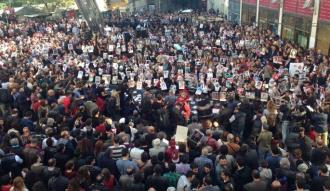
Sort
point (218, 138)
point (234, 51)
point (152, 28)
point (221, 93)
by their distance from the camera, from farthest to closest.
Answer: point (152, 28), point (234, 51), point (221, 93), point (218, 138)

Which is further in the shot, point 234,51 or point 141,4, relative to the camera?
point 141,4

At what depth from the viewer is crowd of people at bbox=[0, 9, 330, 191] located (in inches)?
342

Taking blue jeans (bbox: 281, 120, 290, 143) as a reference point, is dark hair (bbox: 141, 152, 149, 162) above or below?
above

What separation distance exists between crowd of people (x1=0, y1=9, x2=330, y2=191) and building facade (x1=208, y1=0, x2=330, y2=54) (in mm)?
2868

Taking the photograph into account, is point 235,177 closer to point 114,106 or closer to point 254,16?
point 114,106

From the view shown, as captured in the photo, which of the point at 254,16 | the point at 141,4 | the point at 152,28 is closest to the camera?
the point at 152,28

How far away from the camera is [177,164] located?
9.00 meters

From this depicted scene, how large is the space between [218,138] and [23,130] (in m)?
4.91

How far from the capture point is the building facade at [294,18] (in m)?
24.8

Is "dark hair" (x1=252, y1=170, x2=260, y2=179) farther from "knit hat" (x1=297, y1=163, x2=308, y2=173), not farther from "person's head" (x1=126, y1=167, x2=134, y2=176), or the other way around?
"person's head" (x1=126, y1=167, x2=134, y2=176)

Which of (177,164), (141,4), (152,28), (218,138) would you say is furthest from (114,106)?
(141,4)

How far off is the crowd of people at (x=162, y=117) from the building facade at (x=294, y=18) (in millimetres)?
2868

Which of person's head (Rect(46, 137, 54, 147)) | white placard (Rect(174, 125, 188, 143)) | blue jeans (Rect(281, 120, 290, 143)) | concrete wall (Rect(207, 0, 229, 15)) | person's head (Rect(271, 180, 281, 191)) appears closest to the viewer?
person's head (Rect(271, 180, 281, 191))

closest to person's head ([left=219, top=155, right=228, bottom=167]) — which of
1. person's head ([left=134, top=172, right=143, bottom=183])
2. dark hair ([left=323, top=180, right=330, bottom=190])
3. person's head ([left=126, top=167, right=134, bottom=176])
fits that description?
person's head ([left=134, top=172, right=143, bottom=183])
